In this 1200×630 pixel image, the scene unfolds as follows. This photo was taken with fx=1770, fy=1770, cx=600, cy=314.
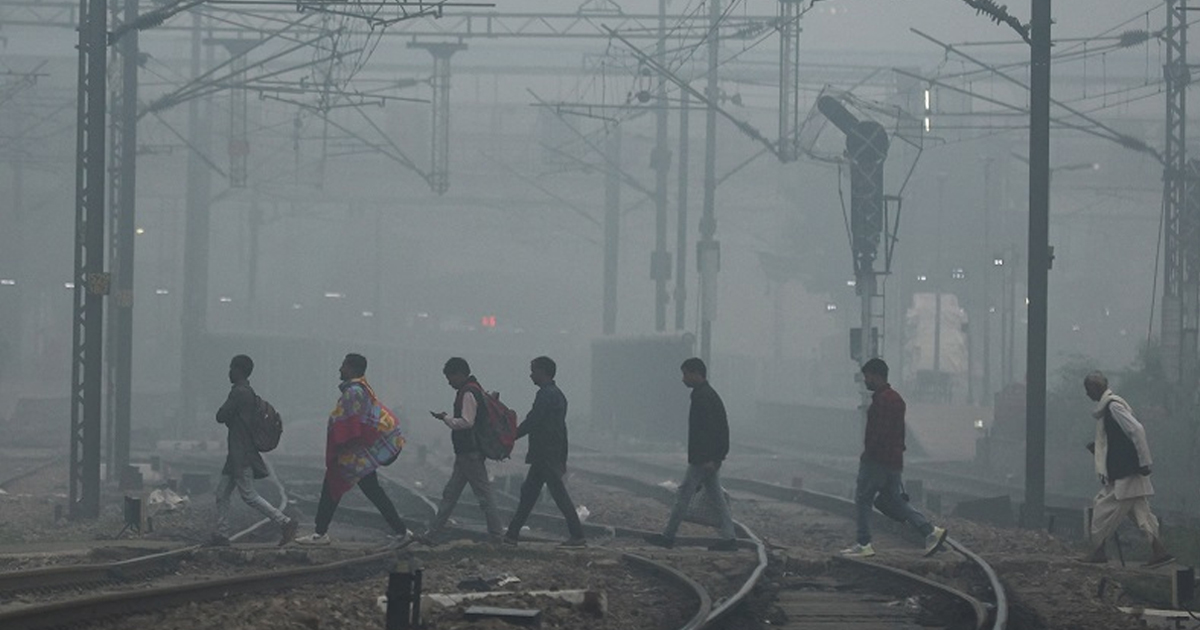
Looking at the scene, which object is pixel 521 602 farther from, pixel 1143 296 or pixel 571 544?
pixel 1143 296

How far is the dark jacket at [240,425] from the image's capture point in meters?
14.9

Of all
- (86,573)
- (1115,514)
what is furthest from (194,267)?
→ (1115,514)

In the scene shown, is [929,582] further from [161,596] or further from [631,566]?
[161,596]

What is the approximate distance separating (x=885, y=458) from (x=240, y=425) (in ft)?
18.1

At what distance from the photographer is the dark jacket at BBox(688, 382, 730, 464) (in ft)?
50.8

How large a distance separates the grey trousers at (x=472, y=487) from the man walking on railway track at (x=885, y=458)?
122 inches

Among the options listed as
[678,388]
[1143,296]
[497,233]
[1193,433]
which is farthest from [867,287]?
[497,233]

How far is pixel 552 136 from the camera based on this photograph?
67.1 m

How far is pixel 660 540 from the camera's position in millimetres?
16578

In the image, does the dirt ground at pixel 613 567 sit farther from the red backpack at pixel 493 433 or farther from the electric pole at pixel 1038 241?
the electric pole at pixel 1038 241

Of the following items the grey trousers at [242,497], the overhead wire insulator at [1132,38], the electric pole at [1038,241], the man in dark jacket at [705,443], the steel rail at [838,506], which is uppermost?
the overhead wire insulator at [1132,38]

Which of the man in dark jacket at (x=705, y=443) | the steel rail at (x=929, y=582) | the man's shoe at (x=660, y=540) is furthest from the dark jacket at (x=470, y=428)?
the steel rail at (x=929, y=582)

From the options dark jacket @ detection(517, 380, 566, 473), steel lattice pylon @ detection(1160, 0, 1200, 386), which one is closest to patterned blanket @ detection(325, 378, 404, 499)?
dark jacket @ detection(517, 380, 566, 473)

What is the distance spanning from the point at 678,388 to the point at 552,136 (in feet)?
96.9
